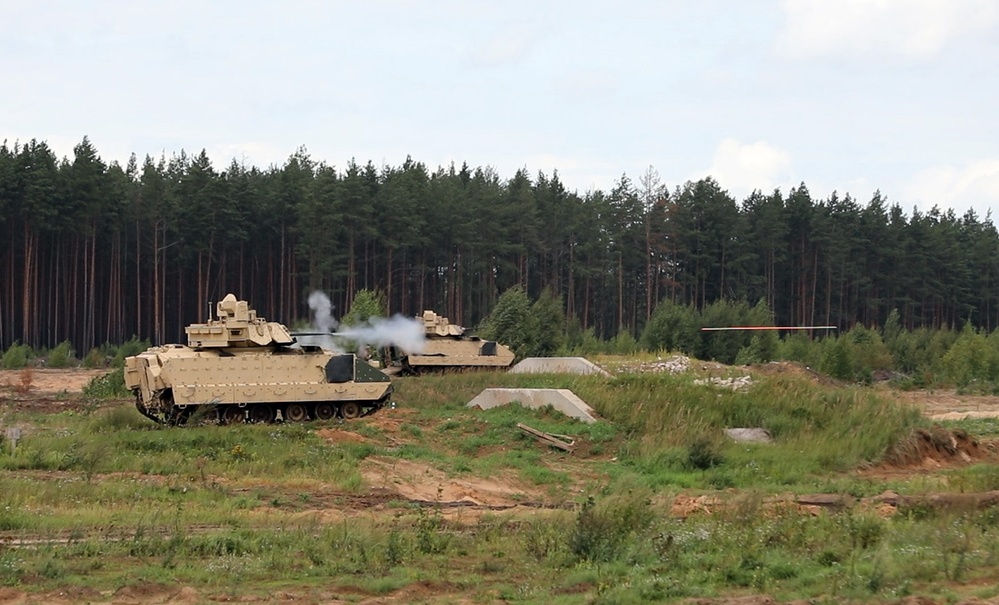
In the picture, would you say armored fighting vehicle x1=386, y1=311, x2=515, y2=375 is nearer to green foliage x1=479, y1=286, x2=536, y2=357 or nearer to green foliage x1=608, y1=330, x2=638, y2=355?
green foliage x1=479, y1=286, x2=536, y2=357

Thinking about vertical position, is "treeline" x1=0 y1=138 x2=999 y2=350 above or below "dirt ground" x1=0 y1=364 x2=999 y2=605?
above

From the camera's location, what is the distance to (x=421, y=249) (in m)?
68.6

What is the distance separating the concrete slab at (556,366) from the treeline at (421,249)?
1478 centimetres

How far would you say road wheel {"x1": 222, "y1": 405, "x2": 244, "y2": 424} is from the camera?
27359 mm

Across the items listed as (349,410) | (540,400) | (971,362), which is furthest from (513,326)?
(971,362)

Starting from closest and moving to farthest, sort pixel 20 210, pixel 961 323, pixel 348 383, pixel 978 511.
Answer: pixel 978 511 → pixel 348 383 → pixel 20 210 → pixel 961 323

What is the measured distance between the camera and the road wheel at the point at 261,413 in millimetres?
27672

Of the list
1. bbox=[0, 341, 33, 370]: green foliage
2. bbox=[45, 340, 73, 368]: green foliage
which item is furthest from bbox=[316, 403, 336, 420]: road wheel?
bbox=[45, 340, 73, 368]: green foliage

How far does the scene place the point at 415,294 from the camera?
70.8 metres

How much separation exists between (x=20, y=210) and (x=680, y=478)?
149ft

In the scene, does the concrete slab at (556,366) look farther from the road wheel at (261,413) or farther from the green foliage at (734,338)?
the green foliage at (734,338)

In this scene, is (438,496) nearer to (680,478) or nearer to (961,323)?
(680,478)

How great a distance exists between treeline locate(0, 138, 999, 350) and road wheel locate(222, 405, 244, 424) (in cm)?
2999

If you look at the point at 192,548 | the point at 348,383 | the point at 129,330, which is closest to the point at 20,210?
the point at 129,330
